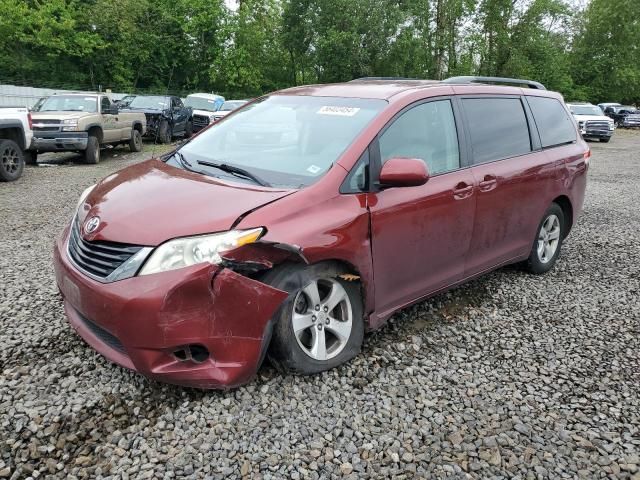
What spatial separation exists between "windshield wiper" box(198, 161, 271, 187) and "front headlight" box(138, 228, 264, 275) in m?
0.55

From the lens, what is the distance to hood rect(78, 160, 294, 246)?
2674mm

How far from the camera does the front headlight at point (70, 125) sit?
12.0 metres

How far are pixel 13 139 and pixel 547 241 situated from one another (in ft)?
31.4

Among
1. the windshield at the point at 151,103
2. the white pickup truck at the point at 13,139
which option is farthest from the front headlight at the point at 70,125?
the windshield at the point at 151,103

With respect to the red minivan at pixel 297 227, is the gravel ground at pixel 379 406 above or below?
below

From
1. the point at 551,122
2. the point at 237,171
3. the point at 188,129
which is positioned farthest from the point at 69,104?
the point at 551,122

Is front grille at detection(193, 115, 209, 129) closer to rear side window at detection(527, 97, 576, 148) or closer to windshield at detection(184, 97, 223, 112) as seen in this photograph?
windshield at detection(184, 97, 223, 112)

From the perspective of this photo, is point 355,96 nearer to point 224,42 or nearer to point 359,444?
point 359,444

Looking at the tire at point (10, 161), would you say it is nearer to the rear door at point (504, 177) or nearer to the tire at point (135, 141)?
the tire at point (135, 141)

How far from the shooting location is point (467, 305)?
4.27 m

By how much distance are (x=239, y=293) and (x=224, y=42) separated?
139 ft

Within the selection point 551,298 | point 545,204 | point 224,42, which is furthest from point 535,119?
point 224,42

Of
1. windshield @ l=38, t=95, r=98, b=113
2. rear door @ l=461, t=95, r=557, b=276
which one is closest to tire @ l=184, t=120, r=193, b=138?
windshield @ l=38, t=95, r=98, b=113

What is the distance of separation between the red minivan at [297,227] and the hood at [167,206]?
0.03 ft
